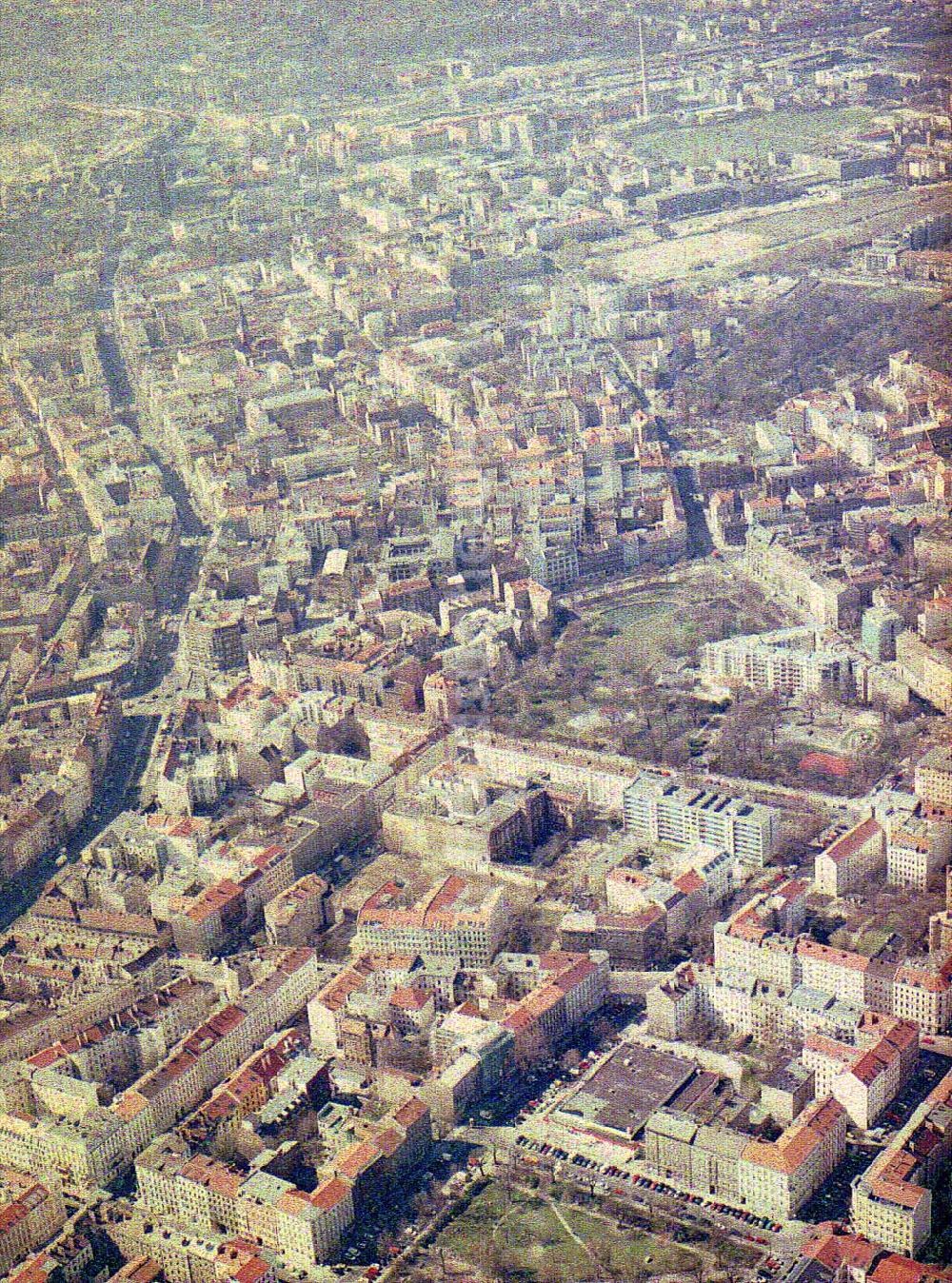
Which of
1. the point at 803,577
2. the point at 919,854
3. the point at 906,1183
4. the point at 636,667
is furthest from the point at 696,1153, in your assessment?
the point at 803,577

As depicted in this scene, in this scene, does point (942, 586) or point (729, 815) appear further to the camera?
point (942, 586)

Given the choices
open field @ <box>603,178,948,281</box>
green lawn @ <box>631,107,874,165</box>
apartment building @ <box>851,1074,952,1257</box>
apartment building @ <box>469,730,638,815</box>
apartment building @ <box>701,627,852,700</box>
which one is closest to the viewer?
apartment building @ <box>851,1074,952,1257</box>

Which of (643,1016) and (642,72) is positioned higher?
(642,72)

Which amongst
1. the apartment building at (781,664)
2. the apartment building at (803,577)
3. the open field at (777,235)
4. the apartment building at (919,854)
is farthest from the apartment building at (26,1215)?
the open field at (777,235)

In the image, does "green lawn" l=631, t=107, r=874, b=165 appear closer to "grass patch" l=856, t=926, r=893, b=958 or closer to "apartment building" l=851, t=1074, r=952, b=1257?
"grass patch" l=856, t=926, r=893, b=958

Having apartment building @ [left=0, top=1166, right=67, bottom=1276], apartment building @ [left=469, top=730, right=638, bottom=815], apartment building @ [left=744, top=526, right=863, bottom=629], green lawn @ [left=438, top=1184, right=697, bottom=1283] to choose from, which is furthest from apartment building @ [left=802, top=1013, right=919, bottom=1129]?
apartment building @ [left=744, top=526, right=863, bottom=629]

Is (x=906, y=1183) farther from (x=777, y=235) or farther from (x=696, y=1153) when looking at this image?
(x=777, y=235)

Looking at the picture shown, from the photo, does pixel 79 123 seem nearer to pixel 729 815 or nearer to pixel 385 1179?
pixel 729 815

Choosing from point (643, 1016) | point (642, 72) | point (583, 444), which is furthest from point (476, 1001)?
point (642, 72)
